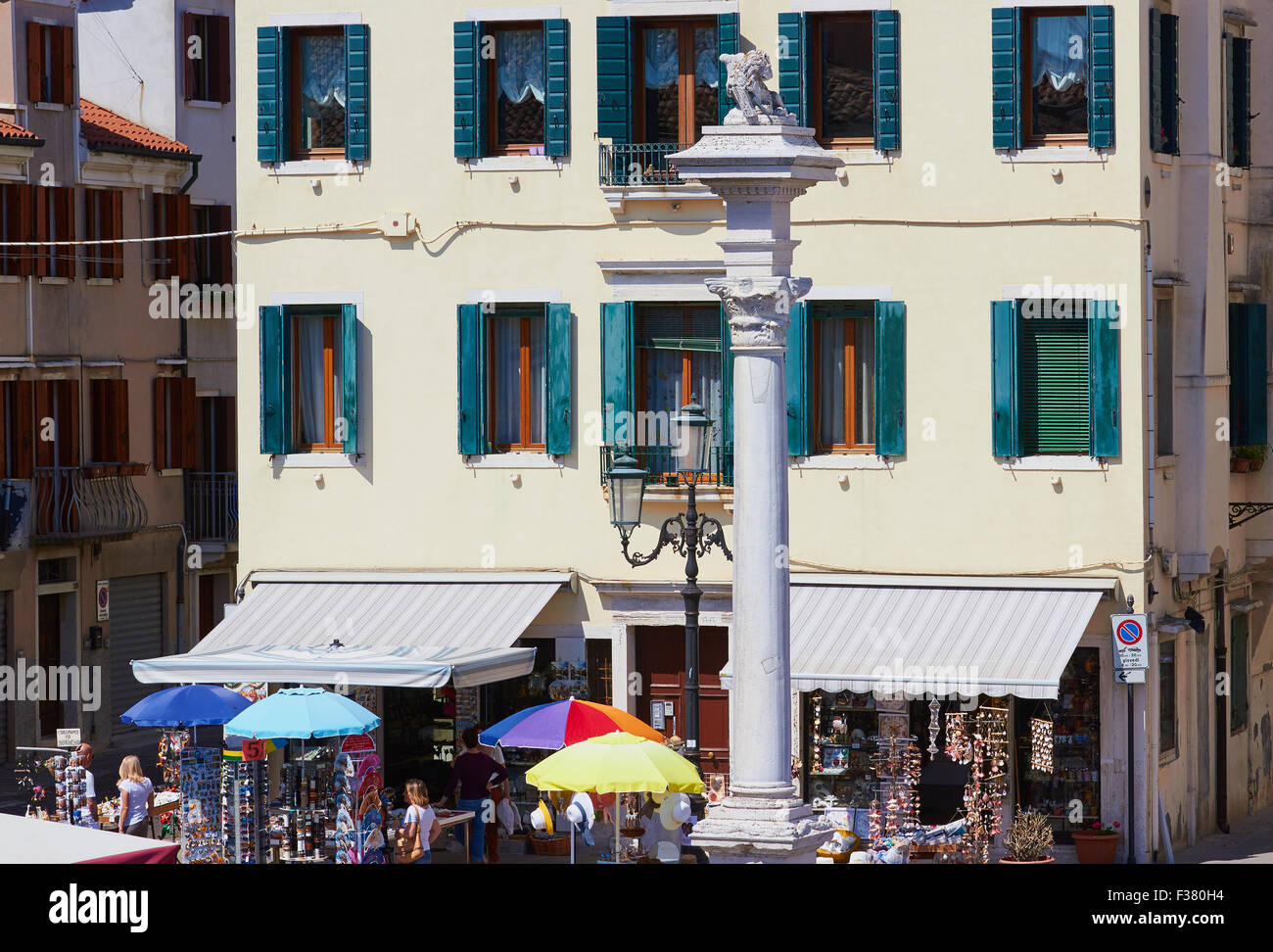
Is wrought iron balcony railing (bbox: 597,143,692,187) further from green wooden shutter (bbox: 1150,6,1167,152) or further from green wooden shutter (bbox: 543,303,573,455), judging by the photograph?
green wooden shutter (bbox: 1150,6,1167,152)

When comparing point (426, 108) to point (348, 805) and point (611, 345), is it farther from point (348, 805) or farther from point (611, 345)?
point (348, 805)

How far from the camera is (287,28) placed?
27078 mm

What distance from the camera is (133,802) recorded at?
24500mm

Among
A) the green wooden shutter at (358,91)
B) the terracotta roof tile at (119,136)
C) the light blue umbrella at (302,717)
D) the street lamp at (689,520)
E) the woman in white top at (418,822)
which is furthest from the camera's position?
the terracotta roof tile at (119,136)

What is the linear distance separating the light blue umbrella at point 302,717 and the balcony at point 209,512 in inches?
659

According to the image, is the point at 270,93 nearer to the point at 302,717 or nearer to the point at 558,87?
the point at 558,87

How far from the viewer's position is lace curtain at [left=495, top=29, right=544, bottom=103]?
87.2 feet

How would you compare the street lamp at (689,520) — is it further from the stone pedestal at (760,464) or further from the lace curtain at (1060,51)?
the lace curtain at (1060,51)

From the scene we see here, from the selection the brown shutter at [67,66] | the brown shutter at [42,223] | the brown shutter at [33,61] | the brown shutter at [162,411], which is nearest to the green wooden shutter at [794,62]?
the brown shutter at [42,223]

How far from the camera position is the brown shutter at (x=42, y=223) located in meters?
36.2

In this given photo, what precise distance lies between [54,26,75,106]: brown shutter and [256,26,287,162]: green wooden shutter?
11.1 meters

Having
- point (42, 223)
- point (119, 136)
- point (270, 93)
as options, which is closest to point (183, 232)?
point (119, 136)

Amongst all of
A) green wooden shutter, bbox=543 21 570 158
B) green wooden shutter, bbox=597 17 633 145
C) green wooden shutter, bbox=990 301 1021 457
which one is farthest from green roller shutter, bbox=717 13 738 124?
green wooden shutter, bbox=990 301 1021 457
